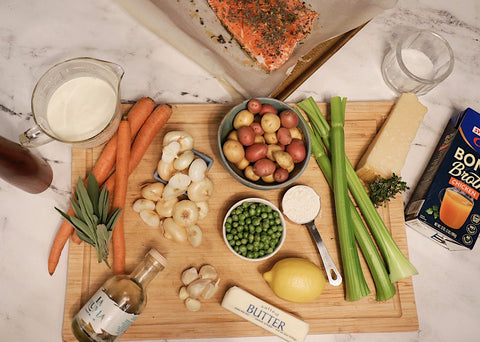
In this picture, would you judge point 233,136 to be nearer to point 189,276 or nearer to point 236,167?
point 236,167

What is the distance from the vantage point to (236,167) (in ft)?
3.85

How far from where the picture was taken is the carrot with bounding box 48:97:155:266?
3.89 feet

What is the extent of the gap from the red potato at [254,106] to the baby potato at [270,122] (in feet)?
0.11

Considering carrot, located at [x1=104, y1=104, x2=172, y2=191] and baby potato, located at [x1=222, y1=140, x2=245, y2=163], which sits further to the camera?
carrot, located at [x1=104, y1=104, x2=172, y2=191]

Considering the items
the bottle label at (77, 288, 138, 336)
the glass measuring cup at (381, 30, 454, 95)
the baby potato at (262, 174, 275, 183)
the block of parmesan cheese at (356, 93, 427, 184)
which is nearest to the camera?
the bottle label at (77, 288, 138, 336)

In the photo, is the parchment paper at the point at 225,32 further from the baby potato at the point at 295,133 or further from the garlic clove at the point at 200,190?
the garlic clove at the point at 200,190

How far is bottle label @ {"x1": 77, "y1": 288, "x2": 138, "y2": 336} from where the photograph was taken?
1.03 meters

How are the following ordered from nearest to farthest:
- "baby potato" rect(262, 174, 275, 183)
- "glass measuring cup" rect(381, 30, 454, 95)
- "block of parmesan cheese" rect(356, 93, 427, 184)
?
1. "baby potato" rect(262, 174, 275, 183)
2. "block of parmesan cheese" rect(356, 93, 427, 184)
3. "glass measuring cup" rect(381, 30, 454, 95)

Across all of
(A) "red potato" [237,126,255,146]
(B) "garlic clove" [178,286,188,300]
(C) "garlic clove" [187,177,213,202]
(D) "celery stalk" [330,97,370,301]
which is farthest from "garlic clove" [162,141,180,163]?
(D) "celery stalk" [330,97,370,301]

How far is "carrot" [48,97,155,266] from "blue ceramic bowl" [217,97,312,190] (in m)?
0.31

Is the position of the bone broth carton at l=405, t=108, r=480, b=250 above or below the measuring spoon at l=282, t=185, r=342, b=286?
above

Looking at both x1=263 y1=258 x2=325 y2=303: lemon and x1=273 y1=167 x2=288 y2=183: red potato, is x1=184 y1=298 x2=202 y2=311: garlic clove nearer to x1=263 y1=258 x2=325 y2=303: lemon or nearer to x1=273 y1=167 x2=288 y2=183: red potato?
x1=263 y1=258 x2=325 y2=303: lemon

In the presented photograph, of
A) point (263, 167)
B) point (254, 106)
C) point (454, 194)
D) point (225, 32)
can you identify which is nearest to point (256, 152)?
point (263, 167)

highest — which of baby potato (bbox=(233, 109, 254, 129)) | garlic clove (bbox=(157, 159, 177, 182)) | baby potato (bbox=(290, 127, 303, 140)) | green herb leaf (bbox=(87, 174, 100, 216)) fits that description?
baby potato (bbox=(233, 109, 254, 129))
